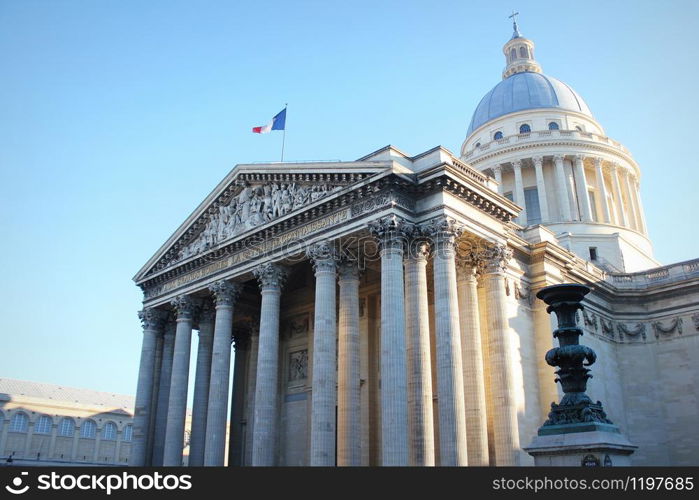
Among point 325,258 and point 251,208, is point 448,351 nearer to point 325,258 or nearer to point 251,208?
point 325,258

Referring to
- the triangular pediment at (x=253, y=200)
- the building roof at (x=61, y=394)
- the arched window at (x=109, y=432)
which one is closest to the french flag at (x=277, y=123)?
the triangular pediment at (x=253, y=200)

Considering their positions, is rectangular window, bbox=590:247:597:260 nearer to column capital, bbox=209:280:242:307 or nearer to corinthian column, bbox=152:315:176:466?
column capital, bbox=209:280:242:307

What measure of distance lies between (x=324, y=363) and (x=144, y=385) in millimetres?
17683

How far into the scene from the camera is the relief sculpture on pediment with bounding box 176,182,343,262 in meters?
31.6

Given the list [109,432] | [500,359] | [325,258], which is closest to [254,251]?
[325,258]

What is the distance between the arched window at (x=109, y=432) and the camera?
7644 centimetres

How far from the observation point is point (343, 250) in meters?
29.8

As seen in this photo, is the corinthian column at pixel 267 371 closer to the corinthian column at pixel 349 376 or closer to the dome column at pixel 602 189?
the corinthian column at pixel 349 376

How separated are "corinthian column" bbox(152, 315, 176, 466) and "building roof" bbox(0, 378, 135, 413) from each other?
35356 mm

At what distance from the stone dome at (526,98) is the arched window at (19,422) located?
56.2 metres

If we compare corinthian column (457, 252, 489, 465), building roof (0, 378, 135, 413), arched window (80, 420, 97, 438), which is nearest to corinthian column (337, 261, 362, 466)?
corinthian column (457, 252, 489, 465)

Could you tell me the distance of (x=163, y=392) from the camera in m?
40.7

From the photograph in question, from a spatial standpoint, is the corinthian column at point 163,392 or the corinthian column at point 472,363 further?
the corinthian column at point 163,392
